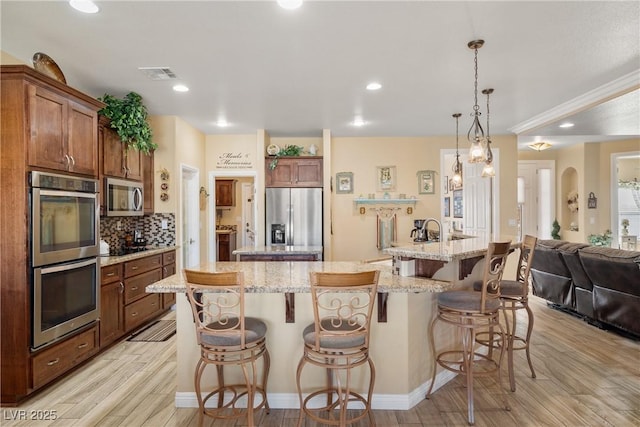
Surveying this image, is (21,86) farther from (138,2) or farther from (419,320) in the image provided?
(419,320)

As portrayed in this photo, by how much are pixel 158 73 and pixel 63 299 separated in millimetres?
2140

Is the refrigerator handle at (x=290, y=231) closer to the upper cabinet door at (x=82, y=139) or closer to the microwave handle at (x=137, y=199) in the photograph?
the microwave handle at (x=137, y=199)

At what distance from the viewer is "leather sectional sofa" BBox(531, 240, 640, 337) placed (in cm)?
342

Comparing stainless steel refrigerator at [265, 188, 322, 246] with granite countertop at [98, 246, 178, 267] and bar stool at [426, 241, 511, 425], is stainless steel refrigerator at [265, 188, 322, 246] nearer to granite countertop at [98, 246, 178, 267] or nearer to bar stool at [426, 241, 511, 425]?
granite countertop at [98, 246, 178, 267]

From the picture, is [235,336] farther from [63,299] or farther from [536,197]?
[536,197]

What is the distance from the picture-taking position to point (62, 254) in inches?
105

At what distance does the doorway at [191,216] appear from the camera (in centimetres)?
541

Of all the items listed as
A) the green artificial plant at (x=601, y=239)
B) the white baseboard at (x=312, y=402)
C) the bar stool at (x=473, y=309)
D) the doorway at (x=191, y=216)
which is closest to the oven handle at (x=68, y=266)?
the white baseboard at (x=312, y=402)

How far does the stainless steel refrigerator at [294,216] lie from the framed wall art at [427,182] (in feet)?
6.19

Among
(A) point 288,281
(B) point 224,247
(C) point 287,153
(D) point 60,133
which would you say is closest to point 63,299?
(D) point 60,133

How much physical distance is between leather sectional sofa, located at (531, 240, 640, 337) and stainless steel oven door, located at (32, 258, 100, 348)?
16.2 feet

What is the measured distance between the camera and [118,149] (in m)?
4.07

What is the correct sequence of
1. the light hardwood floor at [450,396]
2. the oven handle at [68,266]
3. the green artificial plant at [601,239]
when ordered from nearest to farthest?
the light hardwood floor at [450,396], the oven handle at [68,266], the green artificial plant at [601,239]

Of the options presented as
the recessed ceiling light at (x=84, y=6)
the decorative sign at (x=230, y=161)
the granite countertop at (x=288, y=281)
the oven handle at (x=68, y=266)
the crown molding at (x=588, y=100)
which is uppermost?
the recessed ceiling light at (x=84, y=6)
